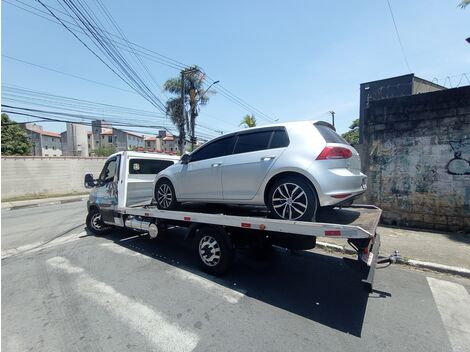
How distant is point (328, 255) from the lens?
5699mm

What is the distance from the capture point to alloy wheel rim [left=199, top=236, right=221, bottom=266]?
461 centimetres

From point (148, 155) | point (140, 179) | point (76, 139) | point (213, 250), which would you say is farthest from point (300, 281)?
point (76, 139)

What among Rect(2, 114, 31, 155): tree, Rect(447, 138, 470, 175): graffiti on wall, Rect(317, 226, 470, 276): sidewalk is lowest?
Rect(317, 226, 470, 276): sidewalk

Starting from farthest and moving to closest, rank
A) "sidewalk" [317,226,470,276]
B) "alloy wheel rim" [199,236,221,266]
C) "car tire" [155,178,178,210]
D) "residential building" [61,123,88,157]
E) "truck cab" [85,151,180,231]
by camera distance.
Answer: "residential building" [61,123,88,157] → "truck cab" [85,151,180,231] → "car tire" [155,178,178,210] → "sidewalk" [317,226,470,276] → "alloy wheel rim" [199,236,221,266]

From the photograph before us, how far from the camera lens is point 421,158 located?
748cm

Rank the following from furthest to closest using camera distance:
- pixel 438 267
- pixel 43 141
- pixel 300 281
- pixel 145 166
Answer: pixel 43 141 → pixel 145 166 → pixel 438 267 → pixel 300 281

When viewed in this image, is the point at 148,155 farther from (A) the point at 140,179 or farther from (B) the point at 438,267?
(B) the point at 438,267

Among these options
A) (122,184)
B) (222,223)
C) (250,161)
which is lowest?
(222,223)

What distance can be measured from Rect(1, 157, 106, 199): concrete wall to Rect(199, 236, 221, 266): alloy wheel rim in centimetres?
1966

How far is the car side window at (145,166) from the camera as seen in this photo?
6.77 metres

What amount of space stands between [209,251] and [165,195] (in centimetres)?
168

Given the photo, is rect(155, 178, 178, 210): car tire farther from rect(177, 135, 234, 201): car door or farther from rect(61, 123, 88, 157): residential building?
rect(61, 123, 88, 157): residential building

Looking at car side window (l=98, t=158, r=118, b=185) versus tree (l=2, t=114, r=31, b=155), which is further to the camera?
tree (l=2, t=114, r=31, b=155)

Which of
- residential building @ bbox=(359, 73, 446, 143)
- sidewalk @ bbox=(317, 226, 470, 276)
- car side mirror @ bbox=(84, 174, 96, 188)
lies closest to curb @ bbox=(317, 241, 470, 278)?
sidewalk @ bbox=(317, 226, 470, 276)
